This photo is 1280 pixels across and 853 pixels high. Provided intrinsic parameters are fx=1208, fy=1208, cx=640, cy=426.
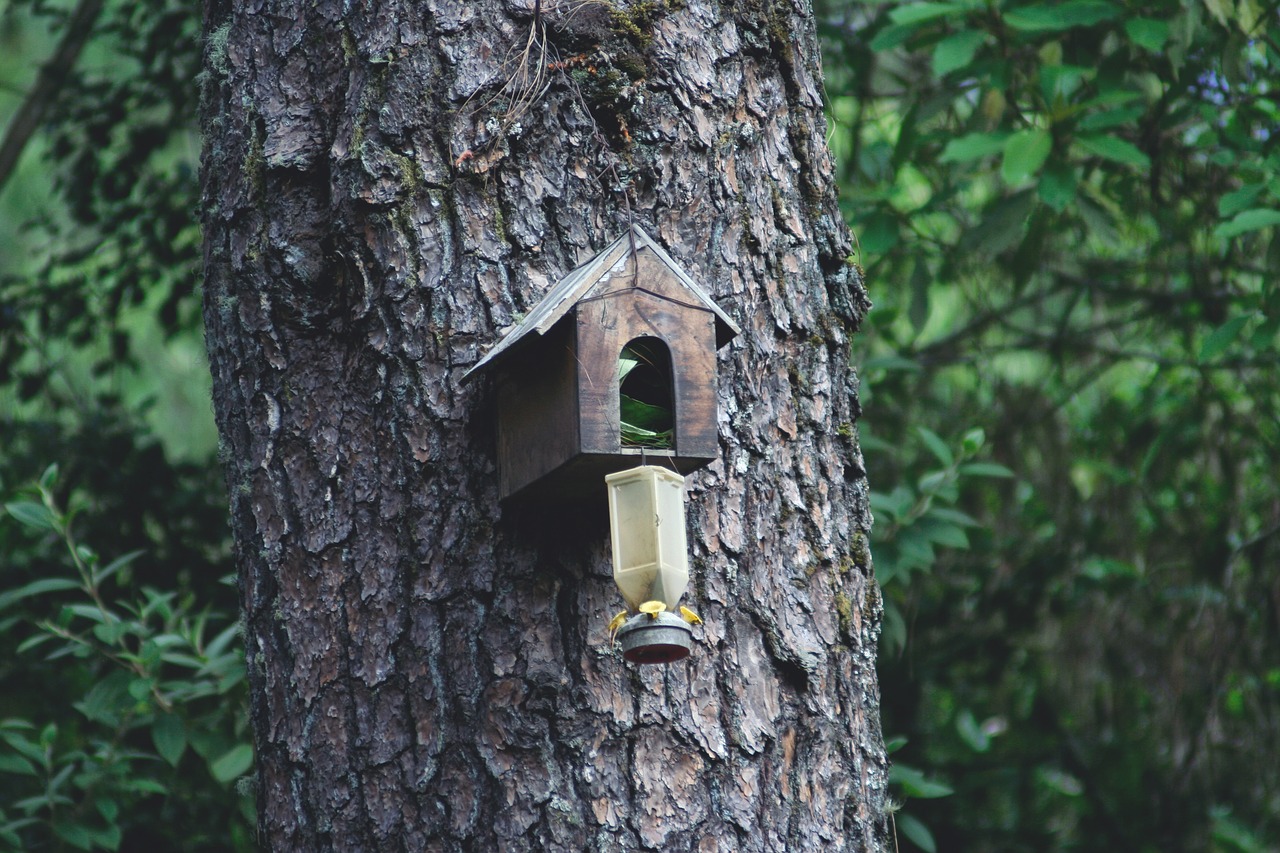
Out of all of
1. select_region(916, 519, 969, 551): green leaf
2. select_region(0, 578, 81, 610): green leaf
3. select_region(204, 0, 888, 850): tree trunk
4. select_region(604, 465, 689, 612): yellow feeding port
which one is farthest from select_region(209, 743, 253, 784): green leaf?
select_region(916, 519, 969, 551): green leaf

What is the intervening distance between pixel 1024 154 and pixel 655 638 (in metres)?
1.87

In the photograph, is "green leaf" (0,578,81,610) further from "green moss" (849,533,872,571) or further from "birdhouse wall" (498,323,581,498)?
"green moss" (849,533,872,571)

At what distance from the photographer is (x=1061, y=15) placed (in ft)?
9.31

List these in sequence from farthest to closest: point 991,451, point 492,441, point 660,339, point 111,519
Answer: point 991,451
point 111,519
point 492,441
point 660,339

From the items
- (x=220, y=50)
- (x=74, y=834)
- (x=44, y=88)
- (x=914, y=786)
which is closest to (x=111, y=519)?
(x=74, y=834)

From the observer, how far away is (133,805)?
127 inches

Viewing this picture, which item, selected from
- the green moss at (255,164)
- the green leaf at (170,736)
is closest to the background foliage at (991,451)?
the green leaf at (170,736)

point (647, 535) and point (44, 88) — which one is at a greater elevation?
point (44, 88)

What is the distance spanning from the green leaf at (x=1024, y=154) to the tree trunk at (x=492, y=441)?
104 centimetres

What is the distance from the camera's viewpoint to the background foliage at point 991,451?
2.92 m

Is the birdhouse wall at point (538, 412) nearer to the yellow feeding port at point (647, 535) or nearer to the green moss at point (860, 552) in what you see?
the yellow feeding port at point (647, 535)

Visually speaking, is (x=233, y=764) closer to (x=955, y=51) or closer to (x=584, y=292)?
(x=584, y=292)

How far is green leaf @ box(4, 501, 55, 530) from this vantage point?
2.65 meters

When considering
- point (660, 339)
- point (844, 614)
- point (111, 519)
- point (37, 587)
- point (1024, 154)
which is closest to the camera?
point (660, 339)
